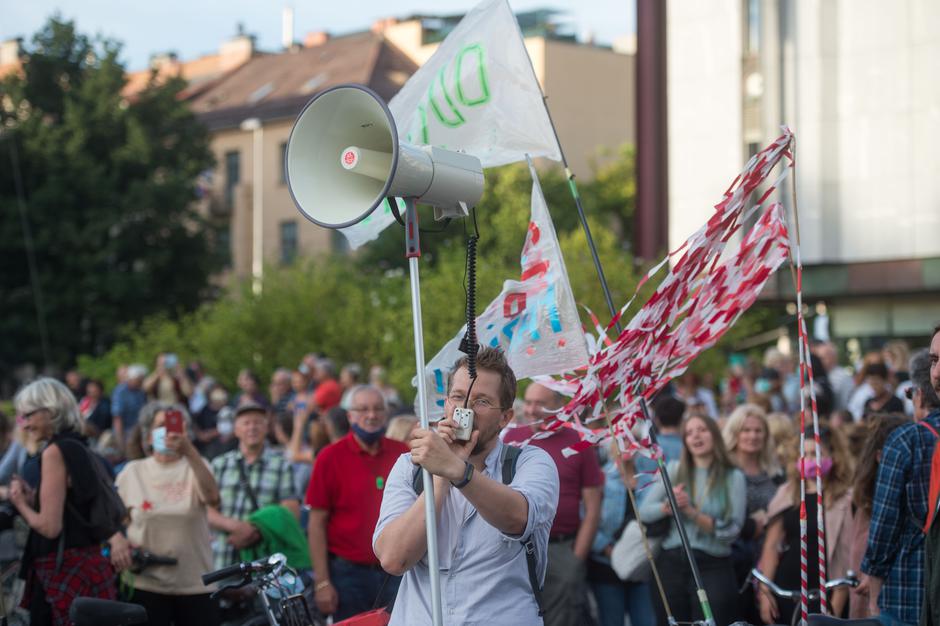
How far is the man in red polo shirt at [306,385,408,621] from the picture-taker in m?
8.16

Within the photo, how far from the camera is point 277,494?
8.88 meters

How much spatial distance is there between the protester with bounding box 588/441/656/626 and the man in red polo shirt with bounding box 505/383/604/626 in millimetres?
222

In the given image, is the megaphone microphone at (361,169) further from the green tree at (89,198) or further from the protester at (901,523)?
the green tree at (89,198)

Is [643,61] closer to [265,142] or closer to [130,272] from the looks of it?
[130,272]

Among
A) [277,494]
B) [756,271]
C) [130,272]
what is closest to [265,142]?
[130,272]

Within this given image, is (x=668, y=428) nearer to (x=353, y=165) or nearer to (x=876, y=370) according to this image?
(x=876, y=370)

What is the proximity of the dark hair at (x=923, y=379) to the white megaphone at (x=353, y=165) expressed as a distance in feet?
8.24

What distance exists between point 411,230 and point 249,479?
4588mm

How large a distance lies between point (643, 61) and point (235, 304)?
36.5 ft

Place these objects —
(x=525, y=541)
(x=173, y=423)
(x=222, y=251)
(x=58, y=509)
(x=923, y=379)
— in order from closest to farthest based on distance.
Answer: (x=525, y=541) < (x=923, y=379) < (x=58, y=509) < (x=173, y=423) < (x=222, y=251)

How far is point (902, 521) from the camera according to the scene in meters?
5.97

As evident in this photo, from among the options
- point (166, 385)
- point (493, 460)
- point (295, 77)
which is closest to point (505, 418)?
point (493, 460)

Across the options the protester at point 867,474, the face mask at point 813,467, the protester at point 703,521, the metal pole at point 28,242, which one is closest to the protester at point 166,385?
the protester at point 703,521

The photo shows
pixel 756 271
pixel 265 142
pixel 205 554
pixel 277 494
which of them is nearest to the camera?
pixel 756 271
